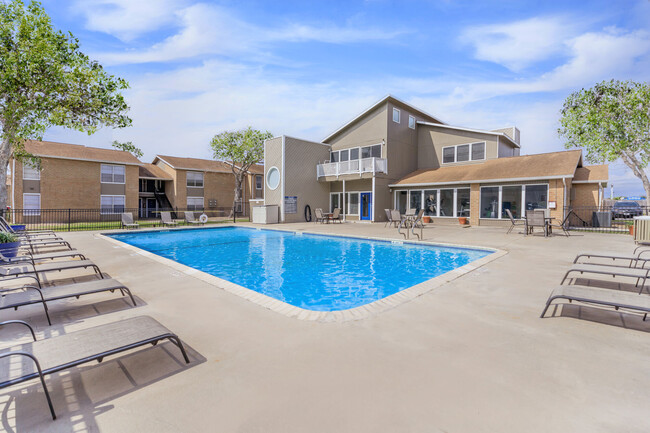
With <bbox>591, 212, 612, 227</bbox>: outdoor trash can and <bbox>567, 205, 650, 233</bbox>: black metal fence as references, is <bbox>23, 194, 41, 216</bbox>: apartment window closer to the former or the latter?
<bbox>567, 205, 650, 233</bbox>: black metal fence

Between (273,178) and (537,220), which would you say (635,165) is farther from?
(273,178)

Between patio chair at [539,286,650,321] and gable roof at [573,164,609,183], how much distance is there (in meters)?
18.6

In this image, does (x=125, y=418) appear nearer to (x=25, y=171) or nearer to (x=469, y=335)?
(x=469, y=335)

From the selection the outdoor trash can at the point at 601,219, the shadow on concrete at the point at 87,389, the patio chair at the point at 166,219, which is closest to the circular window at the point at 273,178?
the patio chair at the point at 166,219

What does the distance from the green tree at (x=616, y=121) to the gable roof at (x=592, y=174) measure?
1.05 m

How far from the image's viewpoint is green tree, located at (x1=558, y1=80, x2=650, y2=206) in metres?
18.0

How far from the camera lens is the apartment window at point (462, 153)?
21516 mm

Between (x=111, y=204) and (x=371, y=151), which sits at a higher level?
(x=371, y=151)

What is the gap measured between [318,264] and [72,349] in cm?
689

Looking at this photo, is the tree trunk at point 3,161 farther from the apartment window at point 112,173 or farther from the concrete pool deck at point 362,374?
the apartment window at point 112,173

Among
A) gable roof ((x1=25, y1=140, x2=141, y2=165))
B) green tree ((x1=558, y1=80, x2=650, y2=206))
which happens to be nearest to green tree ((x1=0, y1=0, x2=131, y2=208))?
gable roof ((x1=25, y1=140, x2=141, y2=165))

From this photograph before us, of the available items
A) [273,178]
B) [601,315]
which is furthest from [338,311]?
[273,178]

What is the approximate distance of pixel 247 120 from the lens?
31.5m

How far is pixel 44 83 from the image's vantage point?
384 inches
